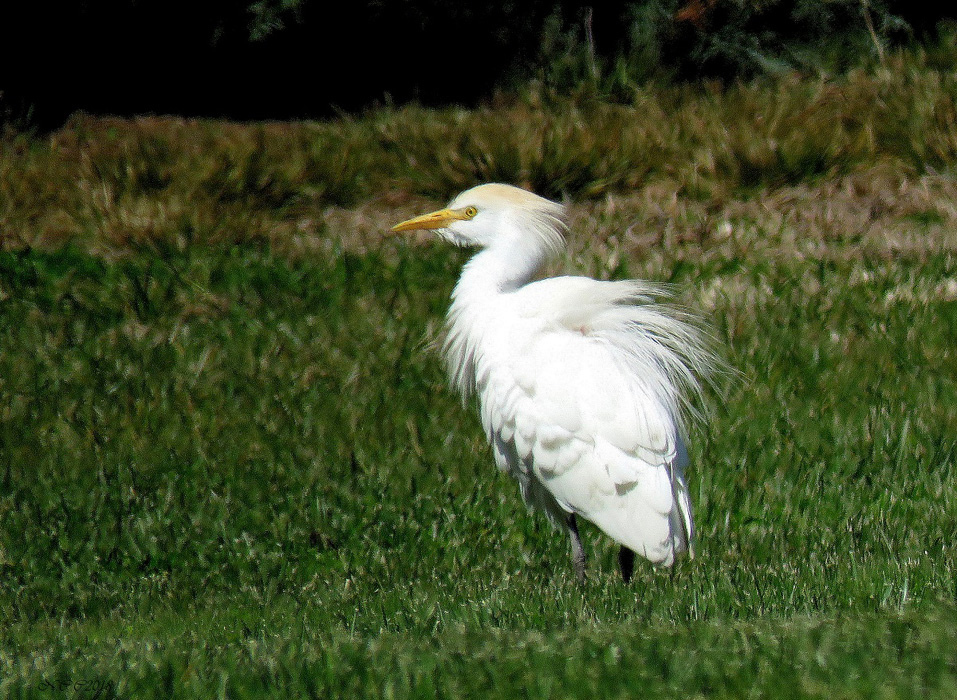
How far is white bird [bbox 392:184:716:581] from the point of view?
14.2 ft

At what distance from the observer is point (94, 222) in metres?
8.26

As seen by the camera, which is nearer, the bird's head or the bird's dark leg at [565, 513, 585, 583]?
the bird's dark leg at [565, 513, 585, 583]

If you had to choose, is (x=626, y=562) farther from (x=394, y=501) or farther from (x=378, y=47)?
(x=378, y=47)

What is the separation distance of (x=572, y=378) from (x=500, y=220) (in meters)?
0.80

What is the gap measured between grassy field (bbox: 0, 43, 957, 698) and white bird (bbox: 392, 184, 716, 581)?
0.90ft

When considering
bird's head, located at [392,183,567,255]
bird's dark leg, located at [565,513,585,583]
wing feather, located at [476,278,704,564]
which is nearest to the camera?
wing feather, located at [476,278,704,564]

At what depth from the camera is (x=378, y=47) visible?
11.5 m

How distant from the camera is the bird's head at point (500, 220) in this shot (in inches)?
193

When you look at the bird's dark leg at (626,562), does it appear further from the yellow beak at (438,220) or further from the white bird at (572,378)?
the yellow beak at (438,220)

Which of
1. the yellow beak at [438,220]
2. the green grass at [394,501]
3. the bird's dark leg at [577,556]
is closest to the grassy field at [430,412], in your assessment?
the green grass at [394,501]

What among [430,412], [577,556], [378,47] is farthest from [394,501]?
[378,47]

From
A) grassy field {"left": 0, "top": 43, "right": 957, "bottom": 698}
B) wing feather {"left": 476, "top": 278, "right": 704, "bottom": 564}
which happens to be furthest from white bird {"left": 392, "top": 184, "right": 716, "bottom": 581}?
grassy field {"left": 0, "top": 43, "right": 957, "bottom": 698}

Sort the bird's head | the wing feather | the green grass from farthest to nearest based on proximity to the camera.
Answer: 1. the bird's head
2. the wing feather
3. the green grass

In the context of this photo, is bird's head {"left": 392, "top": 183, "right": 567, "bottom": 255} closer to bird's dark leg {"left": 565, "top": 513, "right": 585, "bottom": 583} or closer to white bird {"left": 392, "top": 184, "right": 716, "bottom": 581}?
white bird {"left": 392, "top": 184, "right": 716, "bottom": 581}
